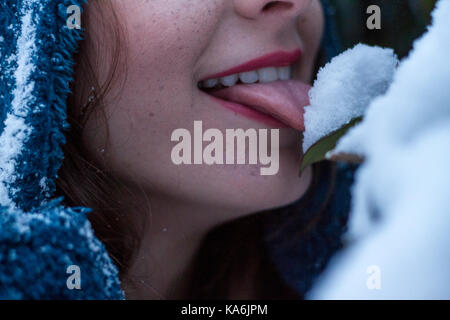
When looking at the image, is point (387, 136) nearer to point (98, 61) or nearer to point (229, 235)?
point (98, 61)

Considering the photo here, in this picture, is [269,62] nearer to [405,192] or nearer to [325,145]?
[325,145]

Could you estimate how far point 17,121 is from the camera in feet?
1.63

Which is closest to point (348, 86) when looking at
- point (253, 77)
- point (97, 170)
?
point (253, 77)

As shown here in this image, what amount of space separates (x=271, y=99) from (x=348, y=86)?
151mm

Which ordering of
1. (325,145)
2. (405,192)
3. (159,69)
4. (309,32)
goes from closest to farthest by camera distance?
1. (405,192)
2. (325,145)
3. (159,69)
4. (309,32)

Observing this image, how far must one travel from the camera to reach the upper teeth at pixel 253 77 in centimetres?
60

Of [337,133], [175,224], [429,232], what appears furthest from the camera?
[175,224]

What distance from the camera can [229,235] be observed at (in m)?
0.91

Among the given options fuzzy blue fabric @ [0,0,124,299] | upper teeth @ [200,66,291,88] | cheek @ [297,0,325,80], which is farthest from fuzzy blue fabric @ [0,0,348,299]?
cheek @ [297,0,325,80]

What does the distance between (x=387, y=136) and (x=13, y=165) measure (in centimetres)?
40

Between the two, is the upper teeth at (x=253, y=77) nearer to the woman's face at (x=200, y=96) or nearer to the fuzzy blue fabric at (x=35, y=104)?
the woman's face at (x=200, y=96)

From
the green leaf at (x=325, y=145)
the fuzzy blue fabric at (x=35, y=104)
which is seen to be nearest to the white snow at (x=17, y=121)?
the fuzzy blue fabric at (x=35, y=104)

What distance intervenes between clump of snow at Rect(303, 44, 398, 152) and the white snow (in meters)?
0.32

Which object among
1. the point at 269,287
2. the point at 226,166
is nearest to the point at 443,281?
the point at 226,166
